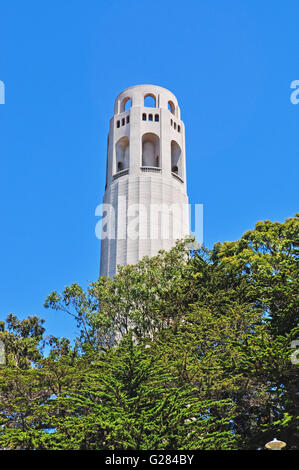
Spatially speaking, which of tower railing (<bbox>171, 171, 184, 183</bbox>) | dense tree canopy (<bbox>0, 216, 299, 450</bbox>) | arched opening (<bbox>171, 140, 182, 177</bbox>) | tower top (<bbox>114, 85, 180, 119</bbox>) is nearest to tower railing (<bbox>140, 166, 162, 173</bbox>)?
tower railing (<bbox>171, 171, 184, 183</bbox>)

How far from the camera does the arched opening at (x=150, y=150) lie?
50.6 metres

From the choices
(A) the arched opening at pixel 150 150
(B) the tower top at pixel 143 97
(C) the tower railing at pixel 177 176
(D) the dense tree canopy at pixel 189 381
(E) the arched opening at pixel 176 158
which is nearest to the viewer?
(D) the dense tree canopy at pixel 189 381

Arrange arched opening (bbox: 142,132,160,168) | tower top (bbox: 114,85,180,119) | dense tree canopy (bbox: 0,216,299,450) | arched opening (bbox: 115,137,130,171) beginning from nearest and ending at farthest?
dense tree canopy (bbox: 0,216,299,450) < arched opening (bbox: 115,137,130,171) < arched opening (bbox: 142,132,160,168) < tower top (bbox: 114,85,180,119)

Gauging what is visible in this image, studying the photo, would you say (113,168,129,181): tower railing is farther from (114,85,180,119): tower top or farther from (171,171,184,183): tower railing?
(114,85,180,119): tower top

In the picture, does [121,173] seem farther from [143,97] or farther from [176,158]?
[143,97]

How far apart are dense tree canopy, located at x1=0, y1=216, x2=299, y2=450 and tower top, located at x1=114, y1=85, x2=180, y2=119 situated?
30404 mm

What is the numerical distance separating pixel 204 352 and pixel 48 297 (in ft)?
41.6

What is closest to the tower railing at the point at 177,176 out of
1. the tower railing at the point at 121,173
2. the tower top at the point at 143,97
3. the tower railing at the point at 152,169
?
the tower railing at the point at 152,169

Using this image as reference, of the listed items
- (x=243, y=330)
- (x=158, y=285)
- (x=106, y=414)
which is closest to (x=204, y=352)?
(x=243, y=330)

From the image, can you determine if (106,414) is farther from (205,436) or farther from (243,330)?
(243,330)

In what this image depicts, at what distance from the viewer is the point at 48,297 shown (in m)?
30.1

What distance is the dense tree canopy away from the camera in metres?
15.8

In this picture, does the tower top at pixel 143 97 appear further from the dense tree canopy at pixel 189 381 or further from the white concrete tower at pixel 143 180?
the dense tree canopy at pixel 189 381
